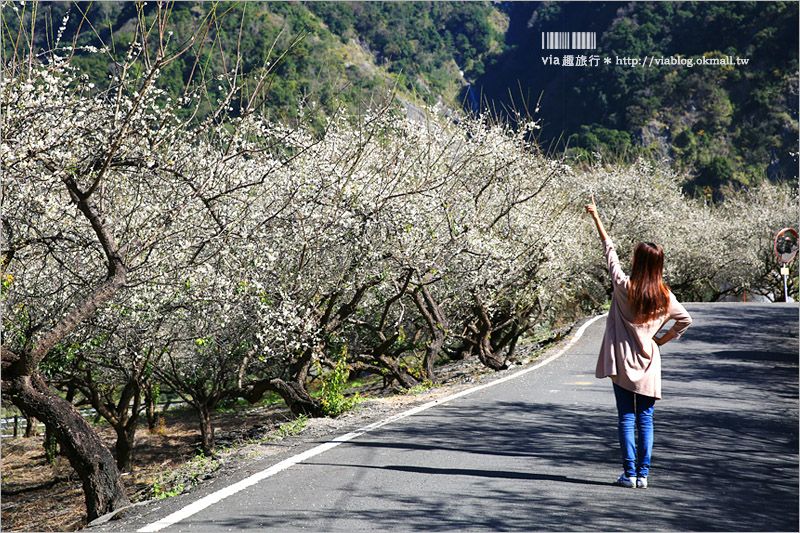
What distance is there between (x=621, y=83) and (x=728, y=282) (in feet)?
101

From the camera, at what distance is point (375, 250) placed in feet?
45.5

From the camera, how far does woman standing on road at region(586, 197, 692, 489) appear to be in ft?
20.9

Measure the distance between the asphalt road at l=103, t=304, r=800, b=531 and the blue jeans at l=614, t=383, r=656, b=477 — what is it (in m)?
0.20

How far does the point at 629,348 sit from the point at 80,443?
5.68m

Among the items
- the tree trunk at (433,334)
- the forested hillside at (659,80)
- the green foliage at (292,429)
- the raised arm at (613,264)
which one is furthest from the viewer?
the forested hillside at (659,80)

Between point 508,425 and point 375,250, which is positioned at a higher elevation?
point 375,250

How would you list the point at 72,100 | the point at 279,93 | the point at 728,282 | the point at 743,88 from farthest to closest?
the point at 743,88, the point at 728,282, the point at 279,93, the point at 72,100

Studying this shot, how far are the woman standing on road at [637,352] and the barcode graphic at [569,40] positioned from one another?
90139mm

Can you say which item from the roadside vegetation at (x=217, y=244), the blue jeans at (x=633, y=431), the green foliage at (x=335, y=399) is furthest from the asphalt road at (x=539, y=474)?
the roadside vegetation at (x=217, y=244)

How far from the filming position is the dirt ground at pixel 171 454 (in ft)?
28.6

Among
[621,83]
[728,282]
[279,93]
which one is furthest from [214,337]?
[621,83]

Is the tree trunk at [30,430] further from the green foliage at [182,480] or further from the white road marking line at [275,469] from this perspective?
the green foliage at [182,480]

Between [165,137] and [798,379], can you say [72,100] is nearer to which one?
[165,137]

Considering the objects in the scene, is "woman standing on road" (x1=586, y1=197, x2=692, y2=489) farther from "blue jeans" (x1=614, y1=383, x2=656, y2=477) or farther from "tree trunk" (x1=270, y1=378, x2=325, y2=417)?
"tree trunk" (x1=270, y1=378, x2=325, y2=417)
